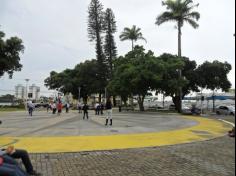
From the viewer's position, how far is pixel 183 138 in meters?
15.9

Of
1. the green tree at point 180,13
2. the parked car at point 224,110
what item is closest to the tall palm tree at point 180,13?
the green tree at point 180,13

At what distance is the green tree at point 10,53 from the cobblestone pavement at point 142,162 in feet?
139

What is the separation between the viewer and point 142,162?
989 centimetres

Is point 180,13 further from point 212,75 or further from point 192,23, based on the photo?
point 212,75

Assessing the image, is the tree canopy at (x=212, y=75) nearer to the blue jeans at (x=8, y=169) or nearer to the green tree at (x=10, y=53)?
the green tree at (x=10, y=53)

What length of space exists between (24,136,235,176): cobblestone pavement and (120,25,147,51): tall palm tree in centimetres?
5670

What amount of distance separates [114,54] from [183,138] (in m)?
57.7

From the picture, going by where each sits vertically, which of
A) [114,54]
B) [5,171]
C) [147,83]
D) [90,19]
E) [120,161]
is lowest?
[120,161]

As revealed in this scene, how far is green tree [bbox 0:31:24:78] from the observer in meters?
50.9

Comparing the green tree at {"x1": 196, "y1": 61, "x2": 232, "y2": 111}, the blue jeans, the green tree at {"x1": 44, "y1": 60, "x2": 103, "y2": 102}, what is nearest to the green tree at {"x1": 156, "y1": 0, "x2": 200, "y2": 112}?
the green tree at {"x1": 196, "y1": 61, "x2": 232, "y2": 111}

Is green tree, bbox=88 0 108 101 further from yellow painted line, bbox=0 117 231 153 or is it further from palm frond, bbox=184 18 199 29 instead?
yellow painted line, bbox=0 117 231 153

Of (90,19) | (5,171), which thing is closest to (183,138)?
(5,171)

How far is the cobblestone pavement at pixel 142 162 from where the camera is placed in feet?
28.3

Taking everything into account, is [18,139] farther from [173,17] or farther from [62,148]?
[173,17]
